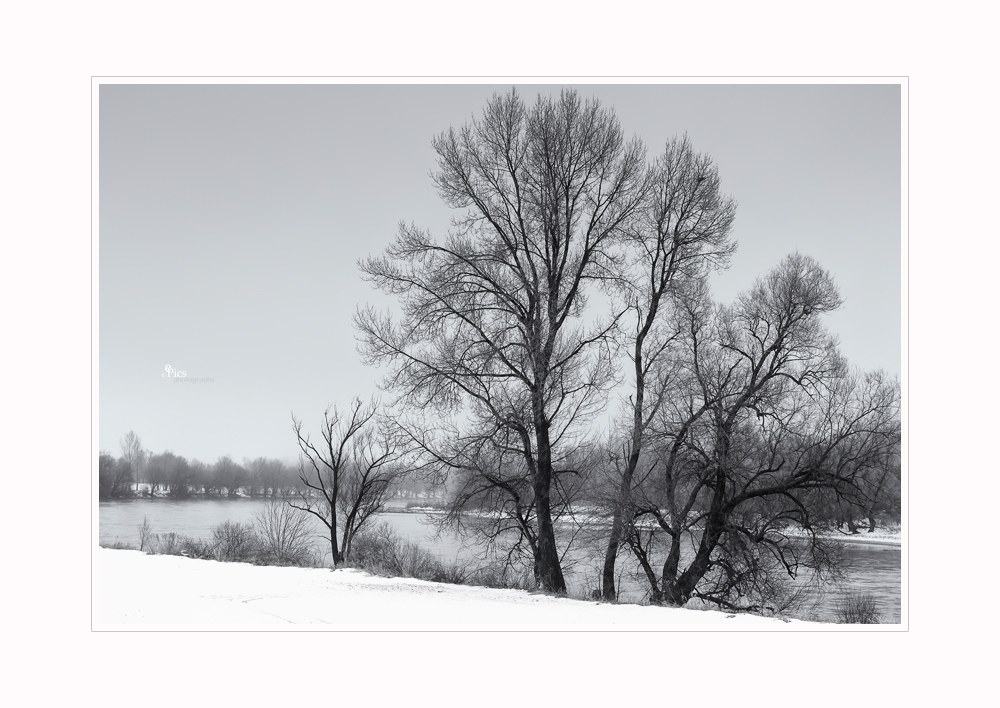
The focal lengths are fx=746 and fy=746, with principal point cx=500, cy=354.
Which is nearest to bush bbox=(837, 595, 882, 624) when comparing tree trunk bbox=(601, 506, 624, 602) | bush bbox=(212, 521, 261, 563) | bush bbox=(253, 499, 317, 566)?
tree trunk bbox=(601, 506, 624, 602)

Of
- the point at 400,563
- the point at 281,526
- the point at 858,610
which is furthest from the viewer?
the point at 281,526

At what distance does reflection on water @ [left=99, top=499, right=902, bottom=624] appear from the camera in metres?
13.7

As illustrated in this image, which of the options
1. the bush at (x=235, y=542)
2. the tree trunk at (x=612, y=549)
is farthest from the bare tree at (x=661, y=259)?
the bush at (x=235, y=542)

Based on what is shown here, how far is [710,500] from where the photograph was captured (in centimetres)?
1609

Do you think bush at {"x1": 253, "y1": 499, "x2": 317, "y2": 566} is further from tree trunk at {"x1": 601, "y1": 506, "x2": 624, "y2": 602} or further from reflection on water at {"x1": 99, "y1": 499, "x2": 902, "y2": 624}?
tree trunk at {"x1": 601, "y1": 506, "x2": 624, "y2": 602}

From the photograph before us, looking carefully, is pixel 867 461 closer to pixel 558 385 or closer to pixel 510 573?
pixel 558 385

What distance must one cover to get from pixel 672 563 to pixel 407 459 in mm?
5683

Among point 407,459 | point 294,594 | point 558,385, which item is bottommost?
point 294,594

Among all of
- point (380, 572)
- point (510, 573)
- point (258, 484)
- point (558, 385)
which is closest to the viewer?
point (380, 572)

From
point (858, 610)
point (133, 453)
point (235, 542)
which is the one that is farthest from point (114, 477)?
point (858, 610)

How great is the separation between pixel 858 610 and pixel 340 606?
28.8 ft

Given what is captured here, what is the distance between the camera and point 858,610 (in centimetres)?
1254

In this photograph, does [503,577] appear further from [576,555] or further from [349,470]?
[349,470]
